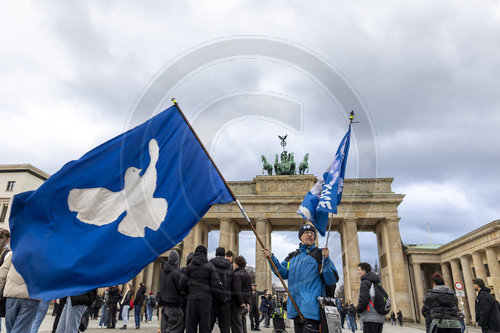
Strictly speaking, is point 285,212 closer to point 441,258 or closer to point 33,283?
point 441,258

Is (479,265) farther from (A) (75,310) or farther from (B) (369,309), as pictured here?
(A) (75,310)

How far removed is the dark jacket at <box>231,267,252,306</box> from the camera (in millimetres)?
7145

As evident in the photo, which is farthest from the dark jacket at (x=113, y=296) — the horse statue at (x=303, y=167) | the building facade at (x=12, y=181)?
the building facade at (x=12, y=181)

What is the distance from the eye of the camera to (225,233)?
130ft

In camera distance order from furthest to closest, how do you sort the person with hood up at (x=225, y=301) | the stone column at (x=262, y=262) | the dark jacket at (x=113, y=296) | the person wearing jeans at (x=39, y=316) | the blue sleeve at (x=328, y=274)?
the stone column at (x=262, y=262), the dark jacket at (x=113, y=296), the person with hood up at (x=225, y=301), the person wearing jeans at (x=39, y=316), the blue sleeve at (x=328, y=274)

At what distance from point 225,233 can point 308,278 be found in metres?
36.1

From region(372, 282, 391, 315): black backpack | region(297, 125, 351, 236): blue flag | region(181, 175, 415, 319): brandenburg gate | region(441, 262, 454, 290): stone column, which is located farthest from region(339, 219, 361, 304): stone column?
region(297, 125, 351, 236): blue flag

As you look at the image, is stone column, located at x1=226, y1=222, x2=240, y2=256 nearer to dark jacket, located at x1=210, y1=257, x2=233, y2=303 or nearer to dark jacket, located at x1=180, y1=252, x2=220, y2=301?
dark jacket, located at x1=210, y1=257, x2=233, y2=303

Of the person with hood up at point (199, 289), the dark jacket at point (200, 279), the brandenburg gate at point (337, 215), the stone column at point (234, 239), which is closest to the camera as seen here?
the person with hood up at point (199, 289)

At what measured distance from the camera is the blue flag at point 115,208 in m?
4.46

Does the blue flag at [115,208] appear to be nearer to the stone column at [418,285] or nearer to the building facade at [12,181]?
the stone column at [418,285]

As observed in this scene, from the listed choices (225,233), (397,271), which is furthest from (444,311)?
(225,233)

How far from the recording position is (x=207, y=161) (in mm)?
5633

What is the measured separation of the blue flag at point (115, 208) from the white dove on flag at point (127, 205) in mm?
14
